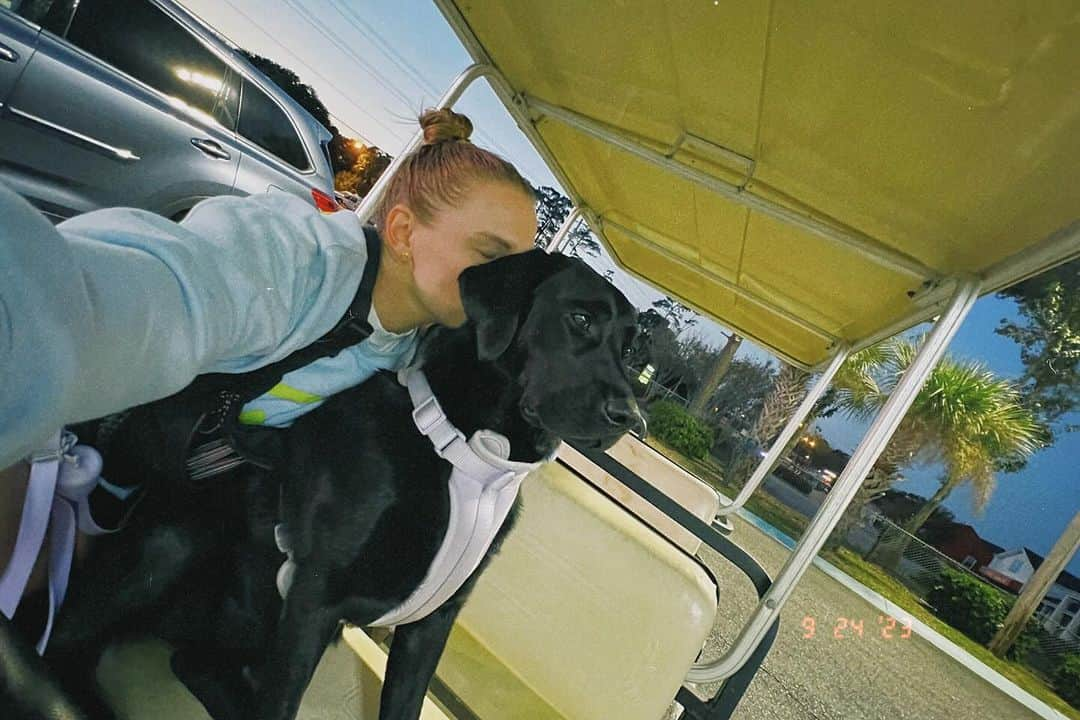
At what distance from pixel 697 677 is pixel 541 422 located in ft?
3.40

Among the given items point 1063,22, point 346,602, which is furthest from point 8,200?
point 1063,22

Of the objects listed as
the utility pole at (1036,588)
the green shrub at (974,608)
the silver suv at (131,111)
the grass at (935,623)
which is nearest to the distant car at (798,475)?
the grass at (935,623)

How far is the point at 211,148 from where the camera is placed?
291 cm

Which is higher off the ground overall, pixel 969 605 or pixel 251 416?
pixel 969 605

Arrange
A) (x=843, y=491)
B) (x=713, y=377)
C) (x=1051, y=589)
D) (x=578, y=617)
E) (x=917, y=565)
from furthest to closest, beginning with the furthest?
(x=713, y=377) < (x=1051, y=589) < (x=917, y=565) < (x=843, y=491) < (x=578, y=617)

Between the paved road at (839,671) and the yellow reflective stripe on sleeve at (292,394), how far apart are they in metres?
3.12

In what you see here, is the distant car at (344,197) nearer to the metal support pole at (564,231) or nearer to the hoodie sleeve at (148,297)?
the metal support pole at (564,231)

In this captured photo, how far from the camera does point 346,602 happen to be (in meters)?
0.90

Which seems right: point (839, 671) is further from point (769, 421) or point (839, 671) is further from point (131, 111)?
point (769, 421)

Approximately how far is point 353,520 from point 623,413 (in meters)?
0.57

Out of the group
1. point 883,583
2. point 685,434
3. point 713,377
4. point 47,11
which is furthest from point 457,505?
point 713,377

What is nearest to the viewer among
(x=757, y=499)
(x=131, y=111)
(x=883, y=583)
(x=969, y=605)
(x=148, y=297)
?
(x=148, y=297)
